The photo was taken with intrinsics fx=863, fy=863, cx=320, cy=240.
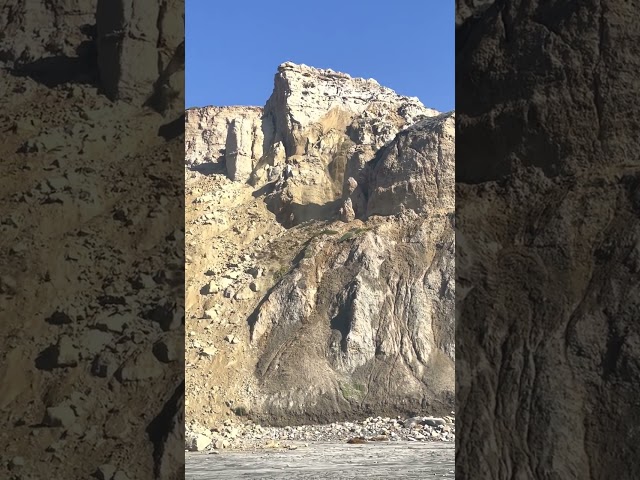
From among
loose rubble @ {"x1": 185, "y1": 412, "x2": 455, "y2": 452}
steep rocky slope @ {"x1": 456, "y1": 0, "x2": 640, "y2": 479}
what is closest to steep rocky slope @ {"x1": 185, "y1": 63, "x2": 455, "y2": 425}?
loose rubble @ {"x1": 185, "y1": 412, "x2": 455, "y2": 452}

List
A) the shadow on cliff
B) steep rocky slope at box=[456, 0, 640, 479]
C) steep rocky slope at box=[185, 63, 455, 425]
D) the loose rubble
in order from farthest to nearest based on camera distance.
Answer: steep rocky slope at box=[185, 63, 455, 425] < the loose rubble < the shadow on cliff < steep rocky slope at box=[456, 0, 640, 479]

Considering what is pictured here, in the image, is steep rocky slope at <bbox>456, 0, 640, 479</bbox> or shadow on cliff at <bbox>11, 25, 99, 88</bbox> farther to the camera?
shadow on cliff at <bbox>11, 25, 99, 88</bbox>

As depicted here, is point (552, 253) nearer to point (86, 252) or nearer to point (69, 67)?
point (86, 252)

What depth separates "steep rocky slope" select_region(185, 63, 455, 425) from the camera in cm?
2439

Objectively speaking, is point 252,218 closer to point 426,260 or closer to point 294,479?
point 426,260

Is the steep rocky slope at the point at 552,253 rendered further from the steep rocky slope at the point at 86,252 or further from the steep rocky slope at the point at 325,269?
the steep rocky slope at the point at 325,269

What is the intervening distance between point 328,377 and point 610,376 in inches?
922

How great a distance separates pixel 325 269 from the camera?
27.6m

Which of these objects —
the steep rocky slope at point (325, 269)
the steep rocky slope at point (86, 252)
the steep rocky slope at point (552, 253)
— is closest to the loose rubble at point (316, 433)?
the steep rocky slope at point (325, 269)

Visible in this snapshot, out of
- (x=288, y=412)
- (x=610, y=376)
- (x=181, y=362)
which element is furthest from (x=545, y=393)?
(x=288, y=412)

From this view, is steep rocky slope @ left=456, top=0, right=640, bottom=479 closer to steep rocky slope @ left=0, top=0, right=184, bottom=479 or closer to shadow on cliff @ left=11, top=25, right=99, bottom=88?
steep rocky slope @ left=0, top=0, right=184, bottom=479

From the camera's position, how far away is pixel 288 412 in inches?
940

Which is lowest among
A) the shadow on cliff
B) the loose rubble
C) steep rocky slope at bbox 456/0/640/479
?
the loose rubble

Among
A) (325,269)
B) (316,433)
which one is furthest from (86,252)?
(325,269)
